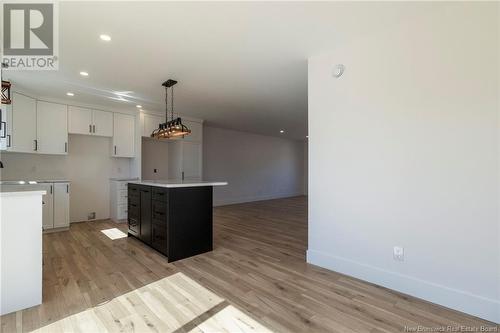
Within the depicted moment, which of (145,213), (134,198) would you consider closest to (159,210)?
(145,213)

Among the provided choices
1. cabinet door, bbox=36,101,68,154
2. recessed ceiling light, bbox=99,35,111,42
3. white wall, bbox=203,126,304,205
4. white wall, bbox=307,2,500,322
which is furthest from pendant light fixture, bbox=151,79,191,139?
white wall, bbox=203,126,304,205

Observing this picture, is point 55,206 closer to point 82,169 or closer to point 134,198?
point 82,169

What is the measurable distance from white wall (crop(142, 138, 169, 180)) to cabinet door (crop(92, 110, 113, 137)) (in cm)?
85

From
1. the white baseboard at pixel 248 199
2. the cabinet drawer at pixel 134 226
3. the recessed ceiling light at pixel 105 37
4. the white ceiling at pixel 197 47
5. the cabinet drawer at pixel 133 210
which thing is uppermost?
the white ceiling at pixel 197 47

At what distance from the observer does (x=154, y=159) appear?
6.28 meters

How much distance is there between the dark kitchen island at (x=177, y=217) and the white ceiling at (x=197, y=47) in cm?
159

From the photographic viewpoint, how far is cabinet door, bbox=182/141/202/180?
6188 millimetres

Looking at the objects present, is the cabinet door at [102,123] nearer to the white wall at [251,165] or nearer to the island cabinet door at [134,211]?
the island cabinet door at [134,211]

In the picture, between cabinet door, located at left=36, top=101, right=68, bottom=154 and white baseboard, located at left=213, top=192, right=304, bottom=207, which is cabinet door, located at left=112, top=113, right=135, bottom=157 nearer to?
cabinet door, located at left=36, top=101, right=68, bottom=154

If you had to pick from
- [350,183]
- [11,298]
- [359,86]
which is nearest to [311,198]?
[350,183]

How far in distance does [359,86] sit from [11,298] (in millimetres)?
3719

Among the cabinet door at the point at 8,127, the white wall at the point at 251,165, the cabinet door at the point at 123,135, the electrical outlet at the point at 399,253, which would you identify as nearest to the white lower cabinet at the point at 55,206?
the cabinet door at the point at 8,127

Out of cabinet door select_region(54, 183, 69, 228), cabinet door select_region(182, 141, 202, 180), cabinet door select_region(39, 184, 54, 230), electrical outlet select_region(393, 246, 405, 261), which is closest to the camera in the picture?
electrical outlet select_region(393, 246, 405, 261)

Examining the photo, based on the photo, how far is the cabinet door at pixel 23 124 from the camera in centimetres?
410
